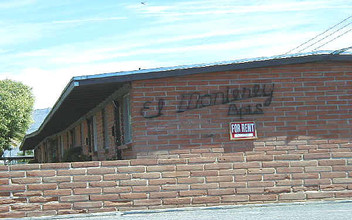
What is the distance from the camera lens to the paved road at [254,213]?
9461mm

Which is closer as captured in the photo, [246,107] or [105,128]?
[246,107]

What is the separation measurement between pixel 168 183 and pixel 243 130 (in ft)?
14.2

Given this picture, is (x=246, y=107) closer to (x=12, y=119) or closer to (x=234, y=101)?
(x=234, y=101)

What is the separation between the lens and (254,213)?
9977 mm

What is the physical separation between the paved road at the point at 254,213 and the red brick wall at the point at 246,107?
381cm

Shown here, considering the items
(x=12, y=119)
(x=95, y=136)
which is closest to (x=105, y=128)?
(x=95, y=136)

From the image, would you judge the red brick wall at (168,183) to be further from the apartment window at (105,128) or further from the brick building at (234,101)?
the apartment window at (105,128)

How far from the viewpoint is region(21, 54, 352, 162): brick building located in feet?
46.9

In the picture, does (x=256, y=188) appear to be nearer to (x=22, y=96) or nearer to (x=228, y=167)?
(x=228, y=167)

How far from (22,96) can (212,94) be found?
197 feet

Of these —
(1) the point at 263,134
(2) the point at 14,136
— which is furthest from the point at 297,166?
(2) the point at 14,136

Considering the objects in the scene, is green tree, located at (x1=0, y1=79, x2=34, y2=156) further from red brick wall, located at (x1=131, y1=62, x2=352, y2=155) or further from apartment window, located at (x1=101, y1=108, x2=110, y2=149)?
red brick wall, located at (x1=131, y1=62, x2=352, y2=155)

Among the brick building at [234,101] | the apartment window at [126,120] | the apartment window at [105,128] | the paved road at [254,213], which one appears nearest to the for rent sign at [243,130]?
the brick building at [234,101]

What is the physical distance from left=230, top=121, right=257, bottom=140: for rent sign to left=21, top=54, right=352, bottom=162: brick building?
0.35 feet
